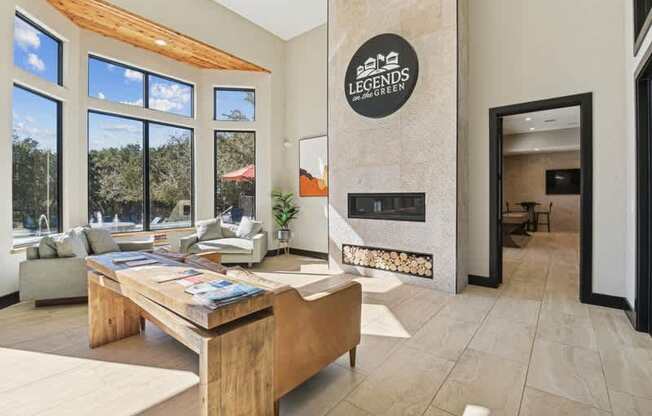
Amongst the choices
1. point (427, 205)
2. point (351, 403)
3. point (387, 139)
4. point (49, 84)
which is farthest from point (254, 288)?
point (49, 84)

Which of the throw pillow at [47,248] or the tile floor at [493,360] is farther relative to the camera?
the throw pillow at [47,248]

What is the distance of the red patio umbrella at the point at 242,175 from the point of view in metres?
6.66

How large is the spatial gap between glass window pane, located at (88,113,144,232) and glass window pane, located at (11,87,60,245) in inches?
23.2

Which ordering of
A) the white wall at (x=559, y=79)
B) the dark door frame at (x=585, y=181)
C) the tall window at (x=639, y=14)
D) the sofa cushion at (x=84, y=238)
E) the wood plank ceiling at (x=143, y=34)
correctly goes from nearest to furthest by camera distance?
1. the tall window at (x=639, y=14)
2. the white wall at (x=559, y=79)
3. the dark door frame at (x=585, y=181)
4. the sofa cushion at (x=84, y=238)
5. the wood plank ceiling at (x=143, y=34)

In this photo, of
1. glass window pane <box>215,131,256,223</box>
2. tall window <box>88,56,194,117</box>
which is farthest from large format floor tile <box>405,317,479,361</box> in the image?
tall window <box>88,56,194,117</box>

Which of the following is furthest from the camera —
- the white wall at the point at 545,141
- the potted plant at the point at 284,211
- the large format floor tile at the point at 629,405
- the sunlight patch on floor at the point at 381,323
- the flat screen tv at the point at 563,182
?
the flat screen tv at the point at 563,182

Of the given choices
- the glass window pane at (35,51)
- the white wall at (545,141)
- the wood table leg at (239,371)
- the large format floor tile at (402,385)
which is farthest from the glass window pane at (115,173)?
the white wall at (545,141)

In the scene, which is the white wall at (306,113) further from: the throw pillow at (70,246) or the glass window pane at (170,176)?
the throw pillow at (70,246)

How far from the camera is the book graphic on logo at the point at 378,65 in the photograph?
4376mm

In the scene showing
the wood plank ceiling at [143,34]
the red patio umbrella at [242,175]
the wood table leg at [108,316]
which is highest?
the wood plank ceiling at [143,34]

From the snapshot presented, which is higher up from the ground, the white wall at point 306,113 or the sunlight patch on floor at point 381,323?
the white wall at point 306,113

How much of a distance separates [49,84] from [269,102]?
3.60 meters

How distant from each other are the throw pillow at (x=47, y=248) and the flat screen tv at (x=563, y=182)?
1314 centimetres

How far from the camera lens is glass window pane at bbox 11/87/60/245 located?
157 inches
